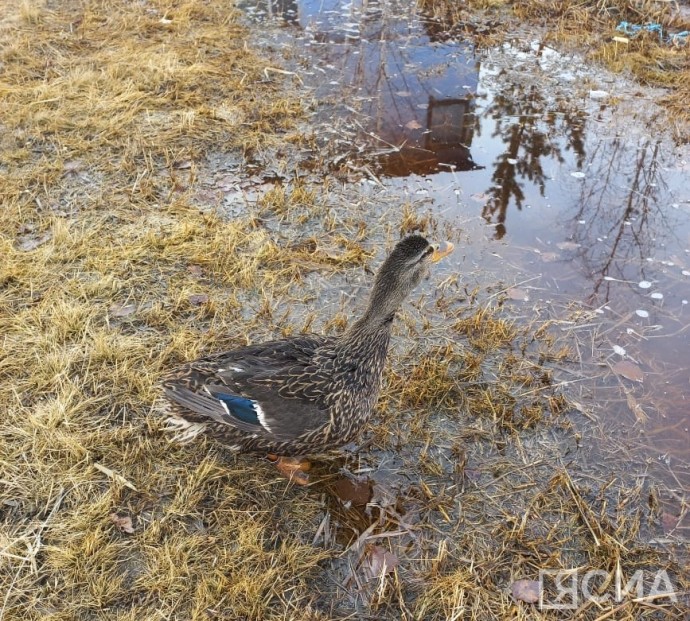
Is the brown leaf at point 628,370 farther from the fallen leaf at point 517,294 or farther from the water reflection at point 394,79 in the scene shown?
the water reflection at point 394,79

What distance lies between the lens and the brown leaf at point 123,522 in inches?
105

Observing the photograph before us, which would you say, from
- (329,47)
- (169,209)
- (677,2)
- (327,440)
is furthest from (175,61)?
(677,2)

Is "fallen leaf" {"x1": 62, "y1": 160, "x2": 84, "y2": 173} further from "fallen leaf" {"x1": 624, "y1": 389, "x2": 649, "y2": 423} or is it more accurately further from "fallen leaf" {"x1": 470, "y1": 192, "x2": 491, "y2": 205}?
"fallen leaf" {"x1": 624, "y1": 389, "x2": 649, "y2": 423}

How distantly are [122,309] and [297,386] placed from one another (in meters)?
1.50

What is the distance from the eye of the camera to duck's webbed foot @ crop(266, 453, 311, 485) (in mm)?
2971

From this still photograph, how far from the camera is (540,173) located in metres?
5.18

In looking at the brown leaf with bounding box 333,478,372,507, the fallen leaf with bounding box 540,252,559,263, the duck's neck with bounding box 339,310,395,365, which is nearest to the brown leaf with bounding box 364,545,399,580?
the brown leaf with bounding box 333,478,372,507

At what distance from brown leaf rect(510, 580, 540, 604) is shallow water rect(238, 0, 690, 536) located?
99 cm

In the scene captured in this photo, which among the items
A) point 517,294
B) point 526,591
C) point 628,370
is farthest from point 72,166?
point 526,591

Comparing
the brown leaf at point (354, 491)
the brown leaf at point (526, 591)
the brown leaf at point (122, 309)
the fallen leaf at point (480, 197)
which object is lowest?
the brown leaf at point (526, 591)

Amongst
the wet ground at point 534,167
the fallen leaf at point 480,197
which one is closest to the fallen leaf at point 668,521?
the wet ground at point 534,167

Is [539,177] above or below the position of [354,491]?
above

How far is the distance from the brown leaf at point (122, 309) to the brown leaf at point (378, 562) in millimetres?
2040

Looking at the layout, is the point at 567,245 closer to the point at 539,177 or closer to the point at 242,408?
the point at 539,177
